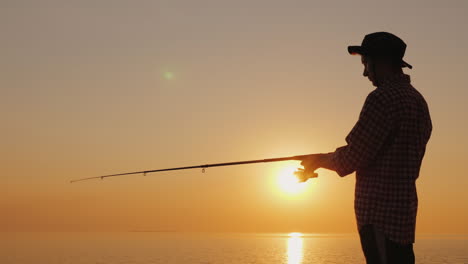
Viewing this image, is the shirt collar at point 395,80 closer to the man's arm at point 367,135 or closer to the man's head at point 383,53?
the man's head at point 383,53

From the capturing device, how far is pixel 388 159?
4.57m

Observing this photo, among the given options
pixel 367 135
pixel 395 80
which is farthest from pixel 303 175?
pixel 395 80

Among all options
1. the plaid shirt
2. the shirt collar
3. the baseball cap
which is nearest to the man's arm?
the plaid shirt

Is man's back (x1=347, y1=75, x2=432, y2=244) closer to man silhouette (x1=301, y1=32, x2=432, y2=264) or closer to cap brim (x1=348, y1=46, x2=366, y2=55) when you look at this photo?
man silhouette (x1=301, y1=32, x2=432, y2=264)

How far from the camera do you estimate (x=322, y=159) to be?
507 centimetres

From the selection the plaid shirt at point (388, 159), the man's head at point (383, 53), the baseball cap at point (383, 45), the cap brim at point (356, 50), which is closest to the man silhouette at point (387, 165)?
the plaid shirt at point (388, 159)

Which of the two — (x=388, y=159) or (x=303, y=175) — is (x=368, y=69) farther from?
(x=303, y=175)

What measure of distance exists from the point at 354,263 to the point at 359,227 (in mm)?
146088

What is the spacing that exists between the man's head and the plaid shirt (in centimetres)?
22

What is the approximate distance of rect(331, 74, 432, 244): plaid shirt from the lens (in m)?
4.47

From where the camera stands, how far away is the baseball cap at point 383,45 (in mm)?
4887

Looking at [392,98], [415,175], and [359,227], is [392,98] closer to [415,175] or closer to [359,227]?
[415,175]

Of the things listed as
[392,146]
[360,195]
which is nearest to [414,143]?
[392,146]

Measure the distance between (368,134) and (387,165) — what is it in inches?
10.9
